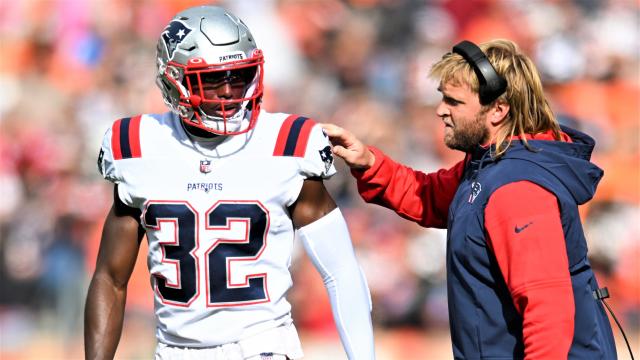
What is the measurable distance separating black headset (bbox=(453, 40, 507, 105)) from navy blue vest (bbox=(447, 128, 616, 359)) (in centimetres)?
15

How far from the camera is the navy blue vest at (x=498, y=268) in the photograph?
8.23ft

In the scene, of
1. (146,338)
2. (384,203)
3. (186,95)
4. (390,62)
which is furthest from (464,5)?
(186,95)

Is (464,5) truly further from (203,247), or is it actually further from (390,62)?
(203,247)

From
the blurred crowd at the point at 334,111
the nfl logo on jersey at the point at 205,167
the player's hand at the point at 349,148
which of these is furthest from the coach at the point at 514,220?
the blurred crowd at the point at 334,111

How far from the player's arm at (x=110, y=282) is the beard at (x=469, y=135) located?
3.10 feet

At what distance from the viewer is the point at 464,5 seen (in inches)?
246

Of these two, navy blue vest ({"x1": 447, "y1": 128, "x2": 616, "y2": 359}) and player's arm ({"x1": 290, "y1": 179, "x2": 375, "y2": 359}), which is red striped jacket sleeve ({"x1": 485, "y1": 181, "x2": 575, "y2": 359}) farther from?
player's arm ({"x1": 290, "y1": 179, "x2": 375, "y2": 359})

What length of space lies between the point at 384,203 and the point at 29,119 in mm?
3793

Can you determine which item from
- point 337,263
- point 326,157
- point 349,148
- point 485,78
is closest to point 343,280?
point 337,263

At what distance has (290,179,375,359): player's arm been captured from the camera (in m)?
2.74

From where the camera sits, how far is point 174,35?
272 cm

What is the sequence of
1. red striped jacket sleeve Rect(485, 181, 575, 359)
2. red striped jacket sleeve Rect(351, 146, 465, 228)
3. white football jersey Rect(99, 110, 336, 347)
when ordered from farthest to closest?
1. red striped jacket sleeve Rect(351, 146, 465, 228)
2. white football jersey Rect(99, 110, 336, 347)
3. red striped jacket sleeve Rect(485, 181, 575, 359)

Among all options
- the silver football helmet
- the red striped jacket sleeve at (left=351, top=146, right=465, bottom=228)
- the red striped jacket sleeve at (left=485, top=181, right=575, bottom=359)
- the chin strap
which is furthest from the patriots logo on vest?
the silver football helmet

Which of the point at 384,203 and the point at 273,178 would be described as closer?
the point at 273,178
